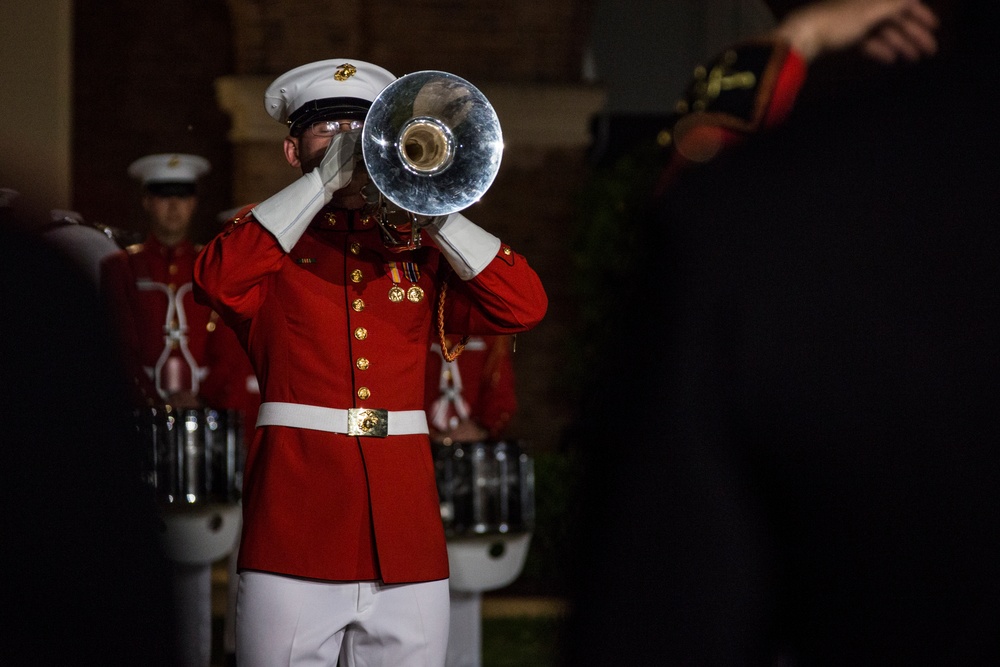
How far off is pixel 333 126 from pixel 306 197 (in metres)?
0.25

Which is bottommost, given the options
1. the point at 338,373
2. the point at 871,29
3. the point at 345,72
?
the point at 338,373

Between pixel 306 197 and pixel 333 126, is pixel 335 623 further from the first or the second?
pixel 333 126

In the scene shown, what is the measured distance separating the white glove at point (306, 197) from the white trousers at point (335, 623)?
772 millimetres

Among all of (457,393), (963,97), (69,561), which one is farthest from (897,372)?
(457,393)

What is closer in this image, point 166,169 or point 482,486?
point 482,486

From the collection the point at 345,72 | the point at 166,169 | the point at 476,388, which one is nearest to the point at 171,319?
the point at 166,169

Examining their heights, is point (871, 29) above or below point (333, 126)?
below

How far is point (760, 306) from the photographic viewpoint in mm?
971

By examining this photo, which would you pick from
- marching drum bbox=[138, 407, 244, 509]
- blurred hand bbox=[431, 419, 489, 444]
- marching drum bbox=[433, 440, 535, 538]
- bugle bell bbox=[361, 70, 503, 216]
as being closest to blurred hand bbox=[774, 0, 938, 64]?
bugle bell bbox=[361, 70, 503, 216]

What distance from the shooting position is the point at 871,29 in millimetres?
1160

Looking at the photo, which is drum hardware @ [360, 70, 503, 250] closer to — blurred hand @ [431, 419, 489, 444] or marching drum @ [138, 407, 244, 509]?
marching drum @ [138, 407, 244, 509]

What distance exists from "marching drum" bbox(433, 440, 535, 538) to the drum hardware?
233cm

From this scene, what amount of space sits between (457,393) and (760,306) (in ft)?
17.4

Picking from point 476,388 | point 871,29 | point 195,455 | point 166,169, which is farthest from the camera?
point 166,169
